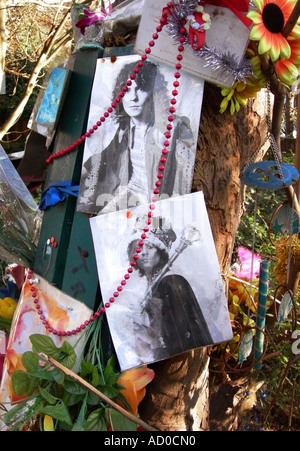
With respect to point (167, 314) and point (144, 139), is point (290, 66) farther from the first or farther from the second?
point (167, 314)

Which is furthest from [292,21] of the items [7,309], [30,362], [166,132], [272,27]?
[7,309]

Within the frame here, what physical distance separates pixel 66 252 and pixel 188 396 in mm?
432

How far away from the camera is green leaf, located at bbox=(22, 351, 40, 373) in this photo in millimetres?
870

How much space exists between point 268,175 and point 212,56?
0.30 m

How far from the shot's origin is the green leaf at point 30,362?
0.87 metres

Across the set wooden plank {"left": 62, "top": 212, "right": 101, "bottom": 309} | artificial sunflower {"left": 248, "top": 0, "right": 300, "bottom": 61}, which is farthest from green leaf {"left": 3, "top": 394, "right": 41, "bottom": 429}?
artificial sunflower {"left": 248, "top": 0, "right": 300, "bottom": 61}

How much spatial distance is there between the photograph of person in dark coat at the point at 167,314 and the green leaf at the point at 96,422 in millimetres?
151

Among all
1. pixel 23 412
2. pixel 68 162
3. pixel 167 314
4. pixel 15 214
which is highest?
pixel 68 162

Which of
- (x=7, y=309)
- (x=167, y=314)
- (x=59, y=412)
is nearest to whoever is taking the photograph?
(x=59, y=412)

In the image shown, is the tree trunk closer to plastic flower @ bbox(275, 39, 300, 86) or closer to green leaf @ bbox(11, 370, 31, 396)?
plastic flower @ bbox(275, 39, 300, 86)

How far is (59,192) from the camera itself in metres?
1.03

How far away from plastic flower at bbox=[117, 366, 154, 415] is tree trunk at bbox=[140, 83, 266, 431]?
8 cm
